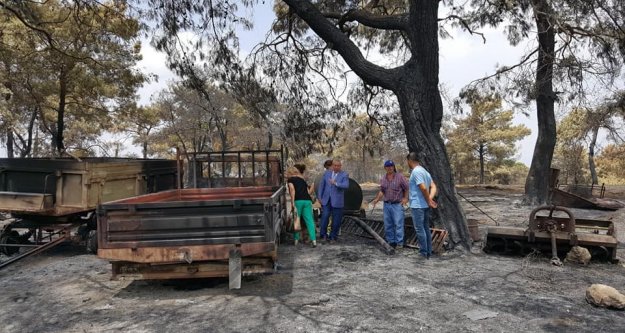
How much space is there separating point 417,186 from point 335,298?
2.90m

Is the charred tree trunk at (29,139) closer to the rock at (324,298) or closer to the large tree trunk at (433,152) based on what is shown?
the large tree trunk at (433,152)

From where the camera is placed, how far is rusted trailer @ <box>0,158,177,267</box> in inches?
336

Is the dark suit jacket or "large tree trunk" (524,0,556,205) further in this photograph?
"large tree trunk" (524,0,556,205)

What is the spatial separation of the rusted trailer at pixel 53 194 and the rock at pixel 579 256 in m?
8.00

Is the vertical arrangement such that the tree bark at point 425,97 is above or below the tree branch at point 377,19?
below

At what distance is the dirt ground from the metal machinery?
0.23m

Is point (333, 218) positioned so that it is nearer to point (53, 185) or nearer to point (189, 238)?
point (189, 238)

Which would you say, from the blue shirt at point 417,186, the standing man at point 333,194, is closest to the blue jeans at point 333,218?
the standing man at point 333,194

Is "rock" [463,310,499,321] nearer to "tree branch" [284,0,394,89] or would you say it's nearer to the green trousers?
the green trousers

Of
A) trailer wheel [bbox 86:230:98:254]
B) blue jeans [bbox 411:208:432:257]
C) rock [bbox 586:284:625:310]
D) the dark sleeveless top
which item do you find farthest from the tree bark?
trailer wheel [bbox 86:230:98:254]

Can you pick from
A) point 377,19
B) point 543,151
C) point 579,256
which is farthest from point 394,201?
point 543,151

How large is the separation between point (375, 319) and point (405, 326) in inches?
13.2

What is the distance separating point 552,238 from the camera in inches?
283

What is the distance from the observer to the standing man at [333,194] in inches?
354
